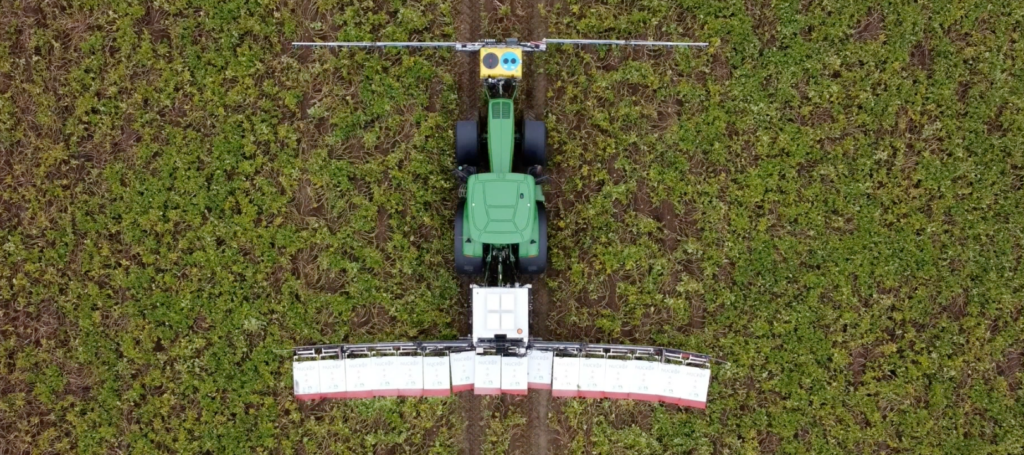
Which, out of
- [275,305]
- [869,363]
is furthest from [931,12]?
[275,305]

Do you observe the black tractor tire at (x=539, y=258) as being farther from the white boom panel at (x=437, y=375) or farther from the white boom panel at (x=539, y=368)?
the white boom panel at (x=437, y=375)

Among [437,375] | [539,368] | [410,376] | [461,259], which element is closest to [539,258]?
[461,259]

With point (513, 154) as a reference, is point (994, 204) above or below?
below

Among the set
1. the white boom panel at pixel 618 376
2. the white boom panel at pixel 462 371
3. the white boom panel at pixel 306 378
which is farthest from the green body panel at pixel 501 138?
the white boom panel at pixel 306 378

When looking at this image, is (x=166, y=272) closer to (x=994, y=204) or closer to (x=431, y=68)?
(x=431, y=68)

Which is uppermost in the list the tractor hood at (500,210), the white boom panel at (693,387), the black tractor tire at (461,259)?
the tractor hood at (500,210)

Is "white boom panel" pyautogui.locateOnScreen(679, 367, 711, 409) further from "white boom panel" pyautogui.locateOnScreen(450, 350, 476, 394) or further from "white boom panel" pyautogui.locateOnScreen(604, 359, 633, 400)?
"white boom panel" pyautogui.locateOnScreen(450, 350, 476, 394)
